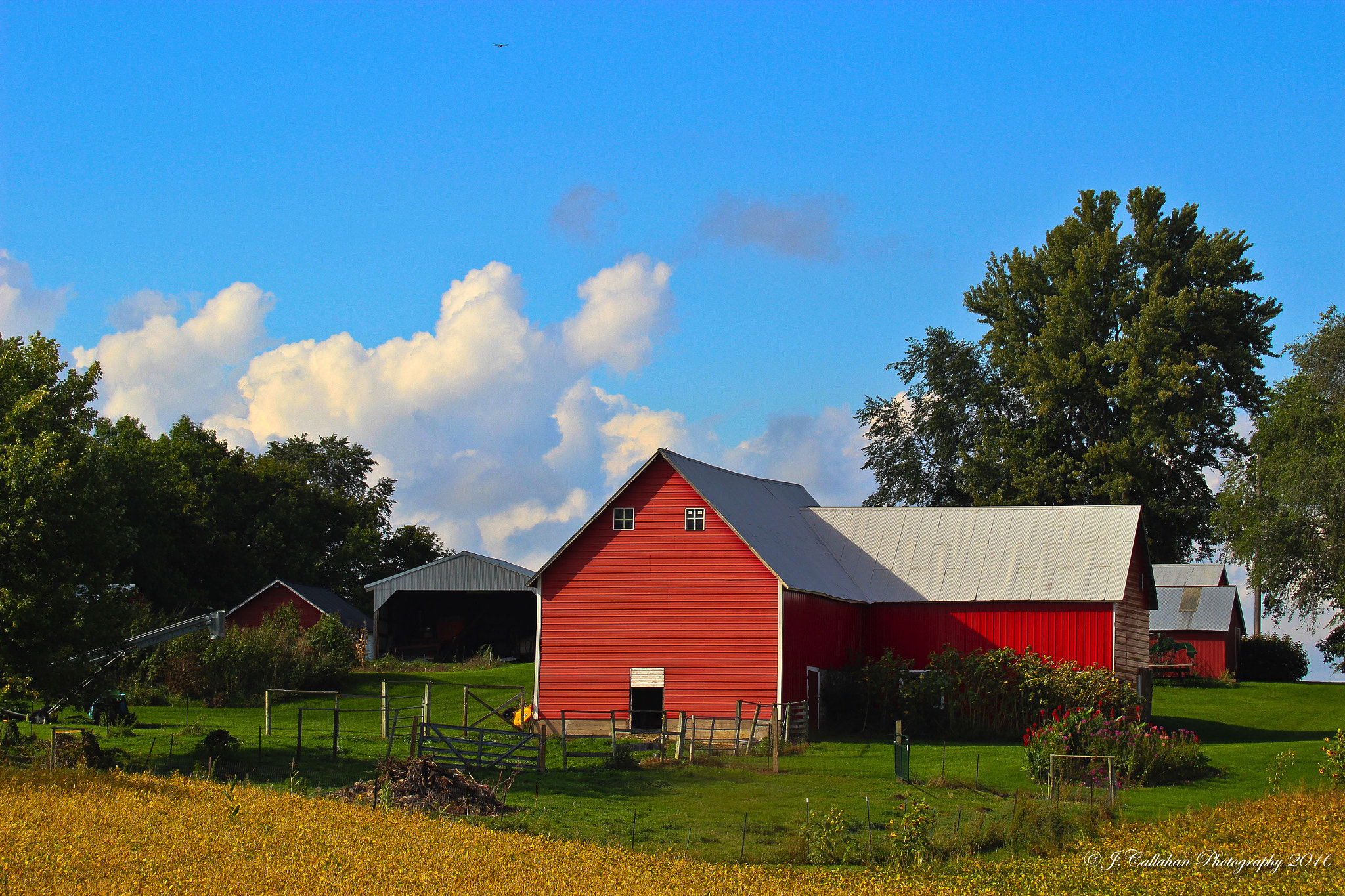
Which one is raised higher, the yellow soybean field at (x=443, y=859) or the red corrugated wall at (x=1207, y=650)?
the red corrugated wall at (x=1207, y=650)

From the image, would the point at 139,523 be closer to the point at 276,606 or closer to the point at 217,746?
the point at 276,606

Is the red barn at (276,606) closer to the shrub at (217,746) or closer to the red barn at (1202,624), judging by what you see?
the shrub at (217,746)

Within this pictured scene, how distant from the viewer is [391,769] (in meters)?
24.1

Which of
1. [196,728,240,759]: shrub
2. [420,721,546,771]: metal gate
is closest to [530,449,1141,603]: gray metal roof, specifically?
[420,721,546,771]: metal gate

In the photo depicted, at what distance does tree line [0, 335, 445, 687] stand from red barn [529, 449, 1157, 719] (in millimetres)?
13160

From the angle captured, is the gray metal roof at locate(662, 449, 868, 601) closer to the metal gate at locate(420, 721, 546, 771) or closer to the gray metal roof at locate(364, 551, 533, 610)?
the metal gate at locate(420, 721, 546, 771)

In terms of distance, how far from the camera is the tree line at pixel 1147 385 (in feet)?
193

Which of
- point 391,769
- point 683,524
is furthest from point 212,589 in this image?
point 391,769

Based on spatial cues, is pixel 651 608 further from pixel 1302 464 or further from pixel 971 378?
pixel 971 378

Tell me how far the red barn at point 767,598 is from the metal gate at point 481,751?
25.4 ft

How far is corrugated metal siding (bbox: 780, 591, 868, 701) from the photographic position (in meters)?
37.5

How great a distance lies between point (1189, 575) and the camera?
64.3 metres

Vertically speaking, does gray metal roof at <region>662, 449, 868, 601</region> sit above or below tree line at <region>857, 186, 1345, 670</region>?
below

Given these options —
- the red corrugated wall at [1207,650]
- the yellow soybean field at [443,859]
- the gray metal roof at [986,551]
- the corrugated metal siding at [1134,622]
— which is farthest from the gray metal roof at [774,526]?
the red corrugated wall at [1207,650]
